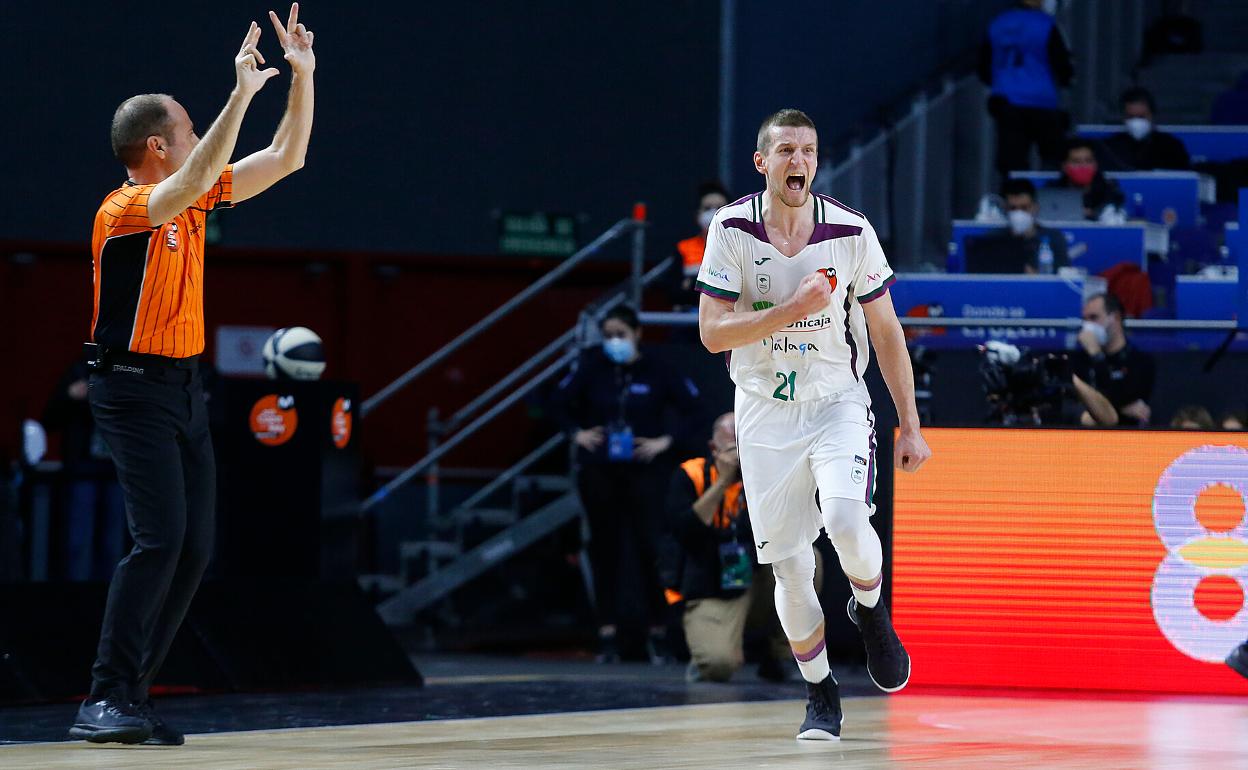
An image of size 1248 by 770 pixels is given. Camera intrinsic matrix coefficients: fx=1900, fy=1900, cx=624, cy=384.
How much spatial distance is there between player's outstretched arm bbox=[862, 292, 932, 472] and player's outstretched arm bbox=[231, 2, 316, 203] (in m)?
1.98

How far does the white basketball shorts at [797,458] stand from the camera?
248 inches

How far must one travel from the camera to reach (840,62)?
1694 centimetres

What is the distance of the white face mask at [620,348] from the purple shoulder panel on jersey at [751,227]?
5.57 metres

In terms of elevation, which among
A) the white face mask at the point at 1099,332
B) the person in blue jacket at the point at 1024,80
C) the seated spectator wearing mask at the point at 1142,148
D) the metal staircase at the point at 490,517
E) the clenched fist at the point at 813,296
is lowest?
the metal staircase at the point at 490,517

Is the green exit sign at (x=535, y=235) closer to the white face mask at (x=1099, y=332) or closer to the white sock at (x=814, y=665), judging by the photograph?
the white face mask at (x=1099, y=332)

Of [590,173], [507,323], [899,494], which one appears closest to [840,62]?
[590,173]

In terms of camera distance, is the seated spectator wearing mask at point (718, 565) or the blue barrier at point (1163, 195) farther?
the blue barrier at point (1163, 195)

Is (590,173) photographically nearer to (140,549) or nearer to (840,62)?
(840,62)

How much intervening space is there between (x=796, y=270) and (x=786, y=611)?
1215 millimetres

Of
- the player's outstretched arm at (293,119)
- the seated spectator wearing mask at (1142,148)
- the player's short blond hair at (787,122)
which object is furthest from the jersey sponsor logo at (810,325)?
the seated spectator wearing mask at (1142,148)

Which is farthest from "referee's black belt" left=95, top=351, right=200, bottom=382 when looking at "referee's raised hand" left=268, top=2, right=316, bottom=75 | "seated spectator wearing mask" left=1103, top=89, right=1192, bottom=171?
"seated spectator wearing mask" left=1103, top=89, right=1192, bottom=171

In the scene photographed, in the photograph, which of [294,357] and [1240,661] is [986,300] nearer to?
[1240,661]

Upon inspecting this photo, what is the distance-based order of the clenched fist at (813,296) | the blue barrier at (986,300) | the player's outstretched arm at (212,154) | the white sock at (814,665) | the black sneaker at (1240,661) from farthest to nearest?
the blue barrier at (986,300)
the black sneaker at (1240,661)
the white sock at (814,665)
the clenched fist at (813,296)
the player's outstretched arm at (212,154)

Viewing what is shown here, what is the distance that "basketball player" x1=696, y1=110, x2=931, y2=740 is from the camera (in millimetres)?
6293
